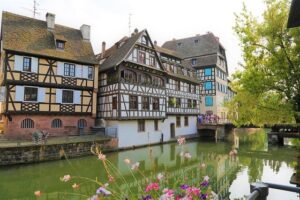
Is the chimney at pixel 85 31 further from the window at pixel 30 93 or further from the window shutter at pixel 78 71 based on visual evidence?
the window at pixel 30 93

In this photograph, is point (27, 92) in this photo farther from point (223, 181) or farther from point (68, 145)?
point (223, 181)

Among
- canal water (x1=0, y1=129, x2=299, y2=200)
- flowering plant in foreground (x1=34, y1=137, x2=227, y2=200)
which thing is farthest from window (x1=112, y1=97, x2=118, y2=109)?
flowering plant in foreground (x1=34, y1=137, x2=227, y2=200)

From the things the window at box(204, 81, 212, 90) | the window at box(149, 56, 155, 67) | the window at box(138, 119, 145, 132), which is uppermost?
the window at box(149, 56, 155, 67)

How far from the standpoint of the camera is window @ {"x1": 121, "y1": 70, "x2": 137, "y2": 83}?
75.7ft

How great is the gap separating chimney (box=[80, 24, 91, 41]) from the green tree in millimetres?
18223

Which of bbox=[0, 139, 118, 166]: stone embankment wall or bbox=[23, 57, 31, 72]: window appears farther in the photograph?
bbox=[23, 57, 31, 72]: window

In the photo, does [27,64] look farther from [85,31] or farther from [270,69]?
[270,69]

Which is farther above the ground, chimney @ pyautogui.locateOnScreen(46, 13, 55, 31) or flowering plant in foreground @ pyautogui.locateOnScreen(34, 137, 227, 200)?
chimney @ pyautogui.locateOnScreen(46, 13, 55, 31)

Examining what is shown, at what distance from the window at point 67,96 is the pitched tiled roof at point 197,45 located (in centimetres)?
2398

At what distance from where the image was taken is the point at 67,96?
846 inches

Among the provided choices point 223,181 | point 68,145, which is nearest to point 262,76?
point 223,181

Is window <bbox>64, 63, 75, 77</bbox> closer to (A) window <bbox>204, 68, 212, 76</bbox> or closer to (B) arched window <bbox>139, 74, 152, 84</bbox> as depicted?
(B) arched window <bbox>139, 74, 152, 84</bbox>

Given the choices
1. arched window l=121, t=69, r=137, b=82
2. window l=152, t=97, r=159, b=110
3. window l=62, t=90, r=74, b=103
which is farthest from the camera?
window l=152, t=97, r=159, b=110

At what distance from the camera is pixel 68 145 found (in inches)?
704
